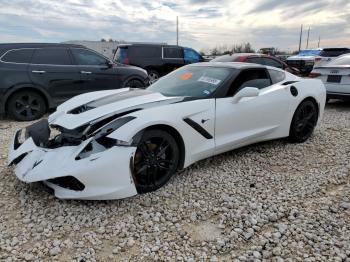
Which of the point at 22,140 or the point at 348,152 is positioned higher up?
the point at 22,140

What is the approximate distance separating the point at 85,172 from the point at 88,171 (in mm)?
26

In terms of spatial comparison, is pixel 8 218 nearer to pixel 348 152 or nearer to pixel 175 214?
pixel 175 214

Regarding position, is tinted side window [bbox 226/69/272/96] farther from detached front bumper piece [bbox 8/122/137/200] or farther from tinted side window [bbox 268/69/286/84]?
detached front bumper piece [bbox 8/122/137/200]

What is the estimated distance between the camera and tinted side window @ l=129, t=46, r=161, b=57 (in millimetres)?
12625

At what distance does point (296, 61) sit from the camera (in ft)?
53.1

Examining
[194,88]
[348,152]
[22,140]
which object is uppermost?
[194,88]

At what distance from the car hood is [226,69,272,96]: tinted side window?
31.4 inches

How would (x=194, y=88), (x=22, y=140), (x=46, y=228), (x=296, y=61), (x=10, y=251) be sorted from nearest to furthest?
(x=10, y=251) < (x=46, y=228) < (x=22, y=140) < (x=194, y=88) < (x=296, y=61)

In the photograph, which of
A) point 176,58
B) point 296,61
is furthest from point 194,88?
point 296,61

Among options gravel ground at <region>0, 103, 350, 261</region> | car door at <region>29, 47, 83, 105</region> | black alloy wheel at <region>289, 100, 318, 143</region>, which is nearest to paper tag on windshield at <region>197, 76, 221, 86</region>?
gravel ground at <region>0, 103, 350, 261</region>

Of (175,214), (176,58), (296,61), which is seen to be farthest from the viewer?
(296,61)

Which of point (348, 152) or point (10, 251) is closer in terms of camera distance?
point (10, 251)

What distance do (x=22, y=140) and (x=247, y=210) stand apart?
2.47 meters

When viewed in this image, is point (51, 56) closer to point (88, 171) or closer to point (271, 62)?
point (88, 171)
